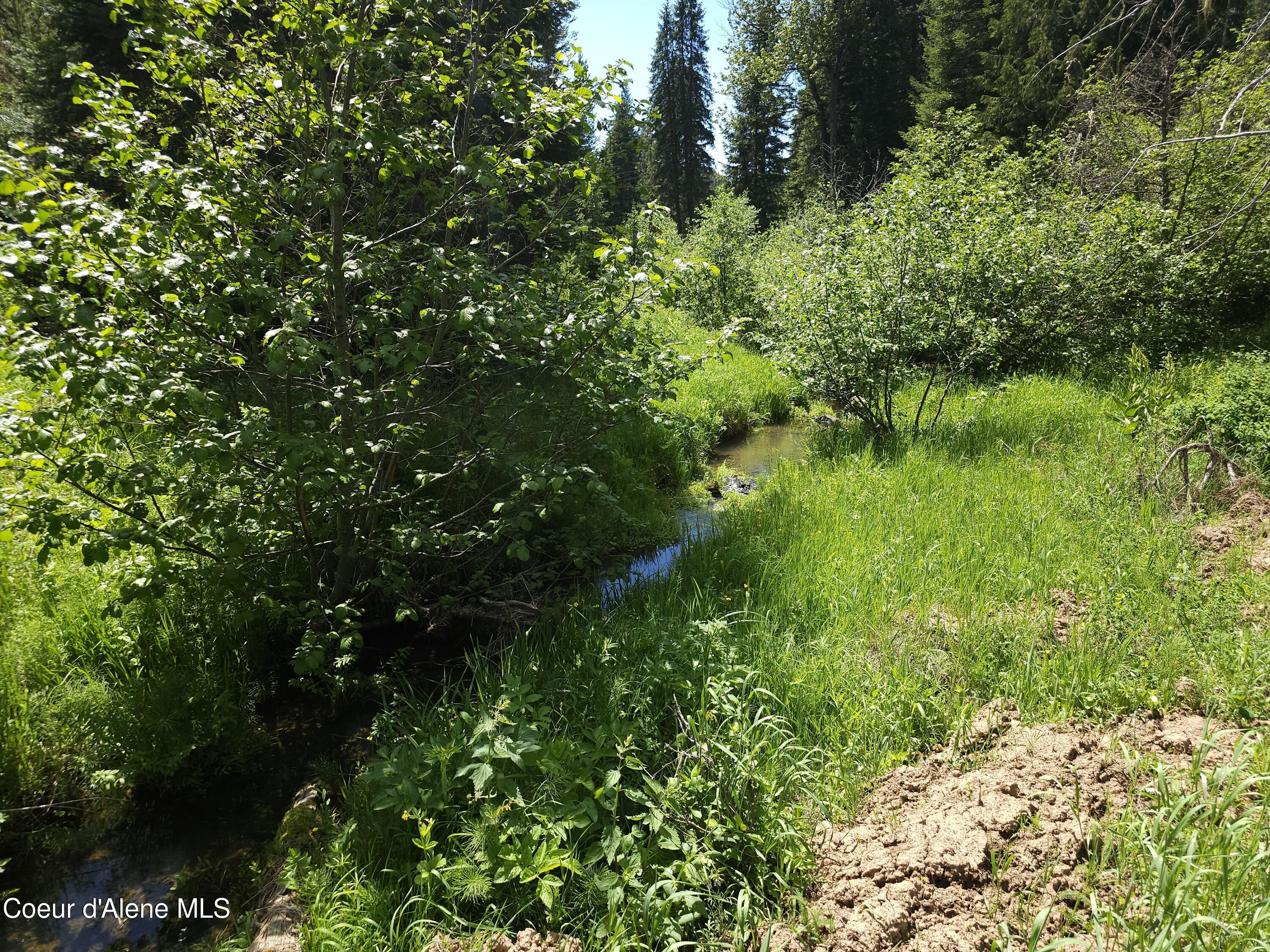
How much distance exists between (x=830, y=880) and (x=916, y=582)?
2.56 m

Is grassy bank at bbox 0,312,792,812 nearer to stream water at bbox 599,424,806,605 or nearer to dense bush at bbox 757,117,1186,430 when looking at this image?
stream water at bbox 599,424,806,605

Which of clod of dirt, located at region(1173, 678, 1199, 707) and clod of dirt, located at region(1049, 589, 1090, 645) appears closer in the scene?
clod of dirt, located at region(1173, 678, 1199, 707)

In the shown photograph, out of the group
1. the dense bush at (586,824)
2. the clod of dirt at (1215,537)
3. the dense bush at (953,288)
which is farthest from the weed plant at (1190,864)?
the dense bush at (953,288)

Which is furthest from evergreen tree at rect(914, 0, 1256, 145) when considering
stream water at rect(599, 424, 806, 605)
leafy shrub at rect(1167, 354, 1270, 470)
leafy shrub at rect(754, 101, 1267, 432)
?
stream water at rect(599, 424, 806, 605)

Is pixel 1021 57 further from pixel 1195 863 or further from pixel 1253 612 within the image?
pixel 1195 863

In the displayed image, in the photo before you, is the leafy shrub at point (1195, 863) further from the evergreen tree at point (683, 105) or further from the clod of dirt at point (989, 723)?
the evergreen tree at point (683, 105)

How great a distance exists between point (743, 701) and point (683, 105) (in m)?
47.1

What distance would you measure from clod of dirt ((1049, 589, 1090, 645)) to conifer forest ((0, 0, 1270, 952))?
29mm

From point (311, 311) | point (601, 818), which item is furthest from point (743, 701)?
point (311, 311)

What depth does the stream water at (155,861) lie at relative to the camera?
2861 mm

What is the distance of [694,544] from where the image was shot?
5.68 meters

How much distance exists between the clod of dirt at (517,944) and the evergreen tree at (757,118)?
120 ft

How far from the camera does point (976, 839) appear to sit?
2.29 m

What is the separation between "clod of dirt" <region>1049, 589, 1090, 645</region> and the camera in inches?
146
